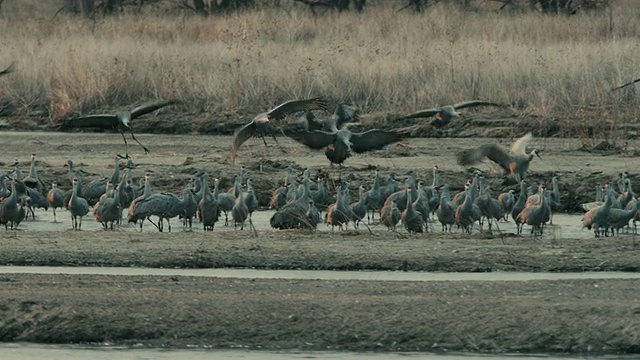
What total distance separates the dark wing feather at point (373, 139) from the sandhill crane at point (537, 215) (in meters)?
2.63

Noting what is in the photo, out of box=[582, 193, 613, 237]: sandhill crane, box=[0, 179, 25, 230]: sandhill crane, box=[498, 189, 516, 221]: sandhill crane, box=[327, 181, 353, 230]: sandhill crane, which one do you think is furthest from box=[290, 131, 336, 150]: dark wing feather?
box=[582, 193, 613, 237]: sandhill crane

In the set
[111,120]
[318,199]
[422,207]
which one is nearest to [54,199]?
[111,120]

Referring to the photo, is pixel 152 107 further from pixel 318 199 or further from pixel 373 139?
pixel 373 139

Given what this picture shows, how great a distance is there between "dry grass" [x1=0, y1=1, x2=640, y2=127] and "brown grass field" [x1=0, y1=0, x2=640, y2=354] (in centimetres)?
5

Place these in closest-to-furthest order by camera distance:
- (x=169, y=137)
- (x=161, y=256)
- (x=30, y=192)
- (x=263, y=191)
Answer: (x=161, y=256), (x=30, y=192), (x=263, y=191), (x=169, y=137)

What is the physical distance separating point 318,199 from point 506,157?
88.9 inches

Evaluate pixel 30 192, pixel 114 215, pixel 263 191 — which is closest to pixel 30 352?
Answer: pixel 114 215

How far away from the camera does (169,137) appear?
83.5 ft

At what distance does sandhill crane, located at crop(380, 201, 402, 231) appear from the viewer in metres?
15.8

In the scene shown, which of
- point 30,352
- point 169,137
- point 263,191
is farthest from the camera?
point 169,137

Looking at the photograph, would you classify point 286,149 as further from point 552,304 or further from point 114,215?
point 552,304

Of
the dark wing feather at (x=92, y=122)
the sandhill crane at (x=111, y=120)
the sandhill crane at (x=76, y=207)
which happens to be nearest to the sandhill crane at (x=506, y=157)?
the sandhill crane at (x=111, y=120)

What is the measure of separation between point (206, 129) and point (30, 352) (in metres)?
15.6

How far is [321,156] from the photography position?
22.5m
